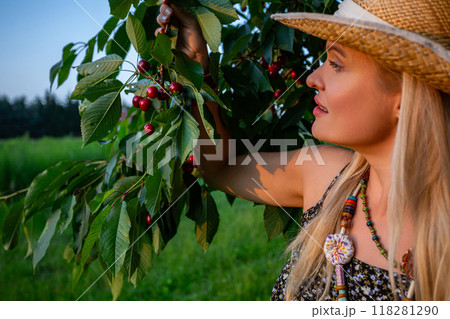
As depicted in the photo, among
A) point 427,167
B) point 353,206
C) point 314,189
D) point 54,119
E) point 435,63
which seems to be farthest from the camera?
point 54,119

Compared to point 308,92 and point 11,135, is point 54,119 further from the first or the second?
point 308,92

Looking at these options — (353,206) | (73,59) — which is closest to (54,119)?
(73,59)

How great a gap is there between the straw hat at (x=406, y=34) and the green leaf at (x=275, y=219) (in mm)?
605

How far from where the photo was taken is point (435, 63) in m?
0.70

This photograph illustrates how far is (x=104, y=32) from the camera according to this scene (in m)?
1.19

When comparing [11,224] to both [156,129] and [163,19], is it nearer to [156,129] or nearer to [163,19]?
[156,129]

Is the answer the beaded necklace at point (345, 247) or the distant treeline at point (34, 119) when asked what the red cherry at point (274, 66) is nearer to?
the beaded necklace at point (345, 247)

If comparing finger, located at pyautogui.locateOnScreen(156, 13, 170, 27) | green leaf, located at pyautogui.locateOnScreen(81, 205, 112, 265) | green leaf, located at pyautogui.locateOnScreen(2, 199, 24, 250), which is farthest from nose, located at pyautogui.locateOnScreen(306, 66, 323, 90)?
green leaf, located at pyautogui.locateOnScreen(2, 199, 24, 250)

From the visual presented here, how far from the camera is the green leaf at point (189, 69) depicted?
0.85 meters

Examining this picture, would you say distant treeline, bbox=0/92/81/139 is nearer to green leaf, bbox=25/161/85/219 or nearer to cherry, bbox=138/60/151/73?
green leaf, bbox=25/161/85/219

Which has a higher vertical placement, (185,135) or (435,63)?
(435,63)

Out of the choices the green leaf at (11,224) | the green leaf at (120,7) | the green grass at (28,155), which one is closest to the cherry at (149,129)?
the green leaf at (120,7)

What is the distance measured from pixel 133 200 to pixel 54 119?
254 cm

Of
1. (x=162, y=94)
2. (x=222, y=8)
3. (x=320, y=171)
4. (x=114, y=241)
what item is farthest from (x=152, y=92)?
(x=320, y=171)
